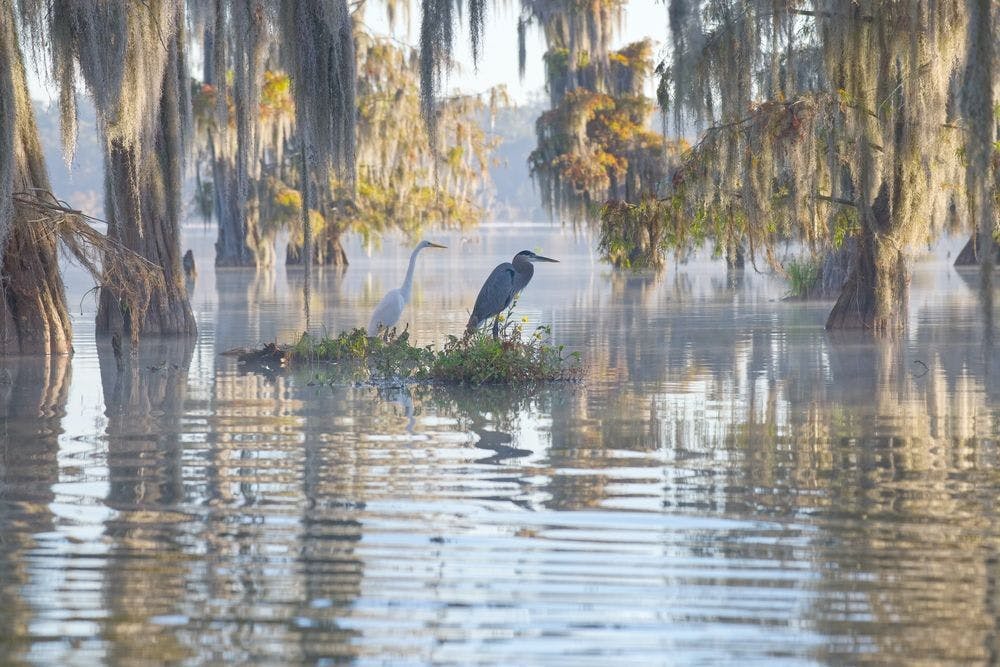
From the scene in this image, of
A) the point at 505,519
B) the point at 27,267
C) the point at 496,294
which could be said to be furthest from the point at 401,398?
the point at 505,519

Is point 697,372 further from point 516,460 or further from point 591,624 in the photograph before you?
point 591,624

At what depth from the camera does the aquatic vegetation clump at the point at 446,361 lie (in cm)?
1208

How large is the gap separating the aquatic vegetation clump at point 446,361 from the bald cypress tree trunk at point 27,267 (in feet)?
7.61

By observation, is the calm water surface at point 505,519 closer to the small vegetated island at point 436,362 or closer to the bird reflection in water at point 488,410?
the bird reflection in water at point 488,410

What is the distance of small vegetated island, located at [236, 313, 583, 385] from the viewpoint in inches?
476

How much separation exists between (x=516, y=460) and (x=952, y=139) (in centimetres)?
926

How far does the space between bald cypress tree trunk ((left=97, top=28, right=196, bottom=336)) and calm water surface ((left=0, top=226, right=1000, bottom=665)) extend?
134 inches

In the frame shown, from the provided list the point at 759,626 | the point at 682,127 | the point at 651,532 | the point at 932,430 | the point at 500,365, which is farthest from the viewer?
the point at 682,127

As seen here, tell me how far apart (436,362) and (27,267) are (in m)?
4.35

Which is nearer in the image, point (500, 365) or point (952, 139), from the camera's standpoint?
point (500, 365)

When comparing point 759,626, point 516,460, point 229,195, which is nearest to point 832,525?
point 759,626

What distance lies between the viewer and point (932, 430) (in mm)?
9102

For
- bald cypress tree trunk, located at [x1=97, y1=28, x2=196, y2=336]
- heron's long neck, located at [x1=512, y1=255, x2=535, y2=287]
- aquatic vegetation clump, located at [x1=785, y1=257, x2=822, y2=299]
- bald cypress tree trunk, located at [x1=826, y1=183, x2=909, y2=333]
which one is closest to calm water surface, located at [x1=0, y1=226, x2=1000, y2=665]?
heron's long neck, located at [x1=512, y1=255, x2=535, y2=287]

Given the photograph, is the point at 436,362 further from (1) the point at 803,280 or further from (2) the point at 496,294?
(1) the point at 803,280
